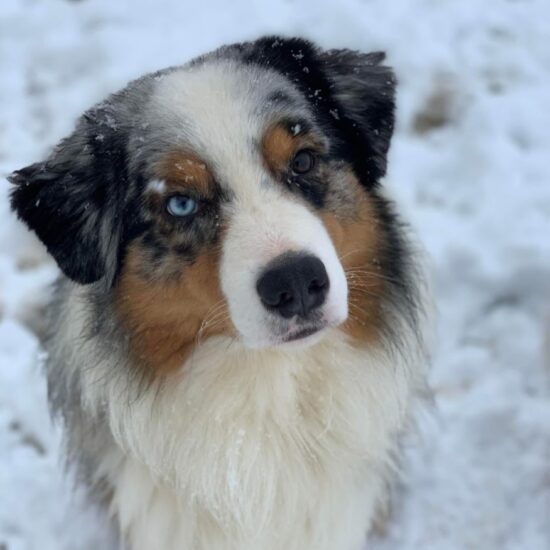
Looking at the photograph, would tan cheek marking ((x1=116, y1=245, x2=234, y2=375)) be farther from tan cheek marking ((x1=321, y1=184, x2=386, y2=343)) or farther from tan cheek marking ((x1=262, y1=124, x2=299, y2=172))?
tan cheek marking ((x1=321, y1=184, x2=386, y2=343))

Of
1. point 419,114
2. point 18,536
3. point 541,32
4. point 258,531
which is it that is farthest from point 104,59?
point 258,531

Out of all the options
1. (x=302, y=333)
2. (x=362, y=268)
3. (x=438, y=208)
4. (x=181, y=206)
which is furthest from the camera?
(x=438, y=208)

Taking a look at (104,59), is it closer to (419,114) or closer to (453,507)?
(419,114)

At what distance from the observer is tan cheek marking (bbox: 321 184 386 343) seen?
265 cm

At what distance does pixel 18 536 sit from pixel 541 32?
386 cm

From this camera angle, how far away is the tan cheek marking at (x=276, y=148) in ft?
8.06

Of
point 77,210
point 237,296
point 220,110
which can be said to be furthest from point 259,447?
point 220,110

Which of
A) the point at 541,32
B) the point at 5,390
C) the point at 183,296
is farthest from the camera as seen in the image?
the point at 541,32

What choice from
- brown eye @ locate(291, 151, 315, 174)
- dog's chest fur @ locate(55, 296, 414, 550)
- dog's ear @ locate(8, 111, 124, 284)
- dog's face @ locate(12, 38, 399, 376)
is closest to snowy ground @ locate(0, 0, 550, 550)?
dog's chest fur @ locate(55, 296, 414, 550)

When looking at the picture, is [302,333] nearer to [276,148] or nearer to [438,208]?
[276,148]

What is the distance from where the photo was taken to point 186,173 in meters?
2.45

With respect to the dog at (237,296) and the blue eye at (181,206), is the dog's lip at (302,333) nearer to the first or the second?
the dog at (237,296)

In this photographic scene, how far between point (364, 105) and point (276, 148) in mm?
457

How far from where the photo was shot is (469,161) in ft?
14.8
